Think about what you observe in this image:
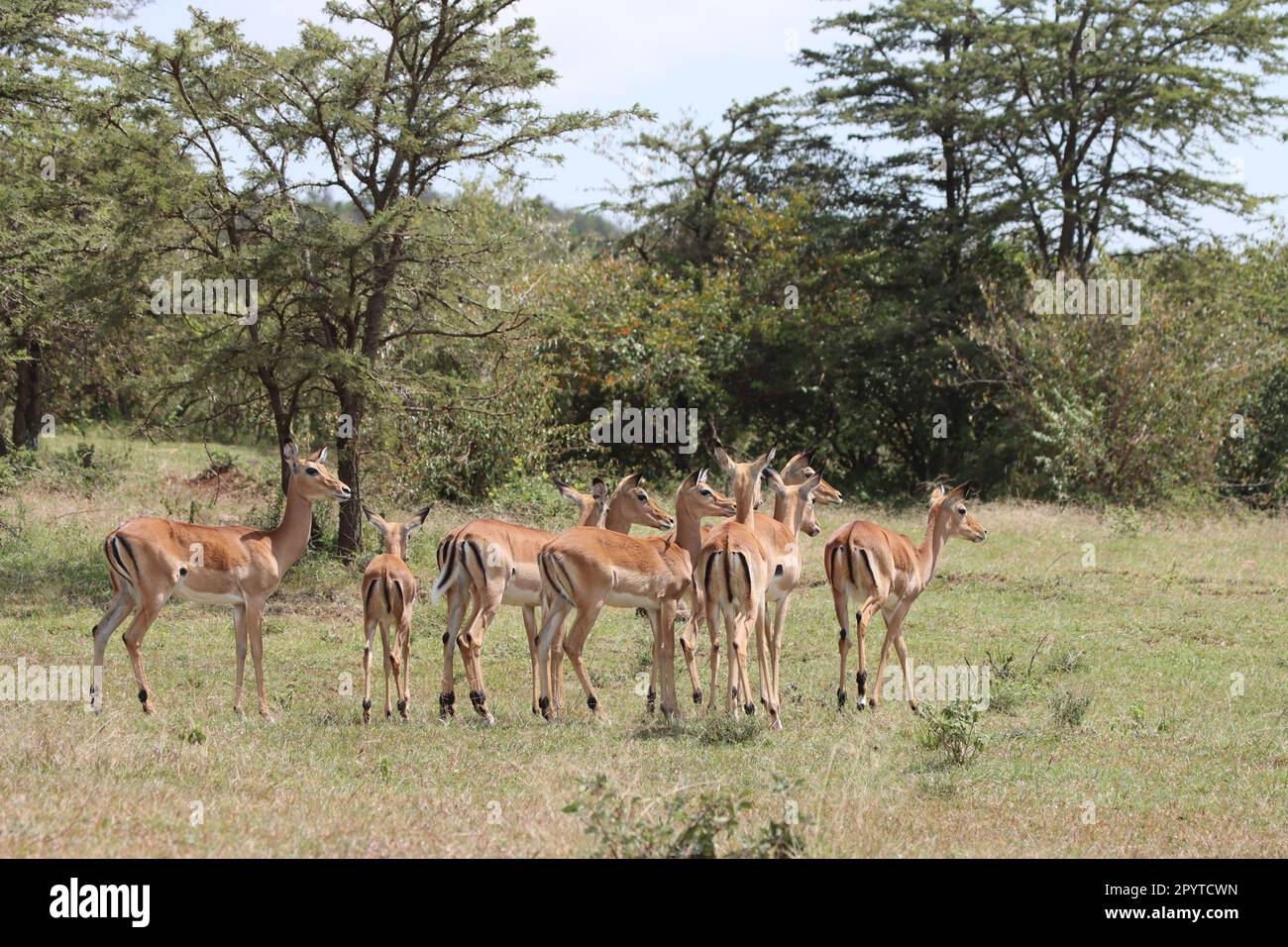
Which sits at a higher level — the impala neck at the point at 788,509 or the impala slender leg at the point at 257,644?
the impala neck at the point at 788,509

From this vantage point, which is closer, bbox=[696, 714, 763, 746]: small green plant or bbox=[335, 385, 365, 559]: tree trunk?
bbox=[696, 714, 763, 746]: small green plant

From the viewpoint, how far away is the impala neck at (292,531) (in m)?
10.1

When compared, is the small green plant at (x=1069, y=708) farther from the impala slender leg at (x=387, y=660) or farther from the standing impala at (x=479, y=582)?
the impala slender leg at (x=387, y=660)

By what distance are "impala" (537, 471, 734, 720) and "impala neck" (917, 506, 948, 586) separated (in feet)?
7.13

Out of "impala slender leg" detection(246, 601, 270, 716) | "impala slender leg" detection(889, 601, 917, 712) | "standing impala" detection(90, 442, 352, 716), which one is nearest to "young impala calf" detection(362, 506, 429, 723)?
"impala slender leg" detection(246, 601, 270, 716)

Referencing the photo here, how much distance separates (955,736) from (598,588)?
261 cm

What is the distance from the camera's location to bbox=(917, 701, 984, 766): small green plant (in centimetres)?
777

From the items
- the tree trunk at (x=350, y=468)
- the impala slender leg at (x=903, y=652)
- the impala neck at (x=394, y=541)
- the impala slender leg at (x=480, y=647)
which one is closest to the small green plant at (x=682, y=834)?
the impala slender leg at (x=480, y=647)

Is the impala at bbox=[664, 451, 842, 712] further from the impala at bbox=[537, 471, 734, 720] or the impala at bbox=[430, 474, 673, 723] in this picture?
the impala at bbox=[430, 474, 673, 723]

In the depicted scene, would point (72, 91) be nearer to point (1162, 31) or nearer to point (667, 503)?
point (667, 503)

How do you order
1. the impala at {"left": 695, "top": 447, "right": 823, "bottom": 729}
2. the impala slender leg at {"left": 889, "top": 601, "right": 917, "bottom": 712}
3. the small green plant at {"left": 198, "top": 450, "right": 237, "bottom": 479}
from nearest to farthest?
the impala at {"left": 695, "top": 447, "right": 823, "bottom": 729} < the impala slender leg at {"left": 889, "top": 601, "right": 917, "bottom": 712} < the small green plant at {"left": 198, "top": 450, "right": 237, "bottom": 479}

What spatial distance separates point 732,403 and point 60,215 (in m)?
12.7

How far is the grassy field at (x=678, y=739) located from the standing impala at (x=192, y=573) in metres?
0.46
